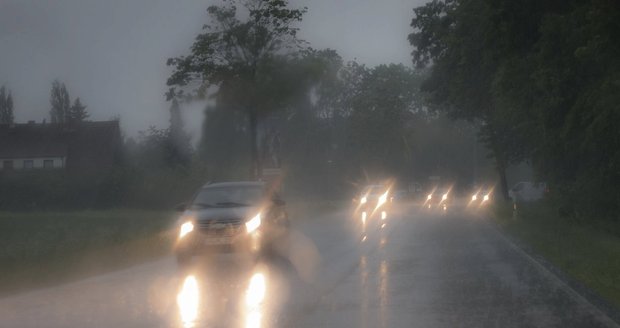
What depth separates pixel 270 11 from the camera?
133 feet

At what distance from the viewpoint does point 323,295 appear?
12.8 m

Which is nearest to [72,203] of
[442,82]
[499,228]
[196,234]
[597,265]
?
[442,82]

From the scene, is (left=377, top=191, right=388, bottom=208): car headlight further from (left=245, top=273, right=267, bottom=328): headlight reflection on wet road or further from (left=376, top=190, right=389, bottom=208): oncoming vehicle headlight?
(left=245, top=273, right=267, bottom=328): headlight reflection on wet road

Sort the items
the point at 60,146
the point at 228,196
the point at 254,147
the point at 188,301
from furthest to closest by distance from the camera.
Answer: the point at 60,146, the point at 254,147, the point at 228,196, the point at 188,301

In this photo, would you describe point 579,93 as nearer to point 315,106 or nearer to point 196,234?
point 196,234

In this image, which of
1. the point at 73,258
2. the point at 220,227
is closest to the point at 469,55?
the point at 220,227

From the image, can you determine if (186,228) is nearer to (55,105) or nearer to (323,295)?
(323,295)

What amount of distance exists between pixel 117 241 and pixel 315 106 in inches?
2863

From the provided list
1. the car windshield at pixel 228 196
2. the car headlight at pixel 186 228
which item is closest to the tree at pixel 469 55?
the car windshield at pixel 228 196

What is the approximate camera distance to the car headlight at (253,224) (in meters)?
18.4

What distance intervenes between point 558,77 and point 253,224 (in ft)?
30.6

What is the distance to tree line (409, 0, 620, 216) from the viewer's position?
2022 centimetres

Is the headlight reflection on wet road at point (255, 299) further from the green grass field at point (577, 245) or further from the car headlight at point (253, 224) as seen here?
the green grass field at point (577, 245)


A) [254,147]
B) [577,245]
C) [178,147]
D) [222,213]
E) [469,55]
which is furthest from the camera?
[178,147]
